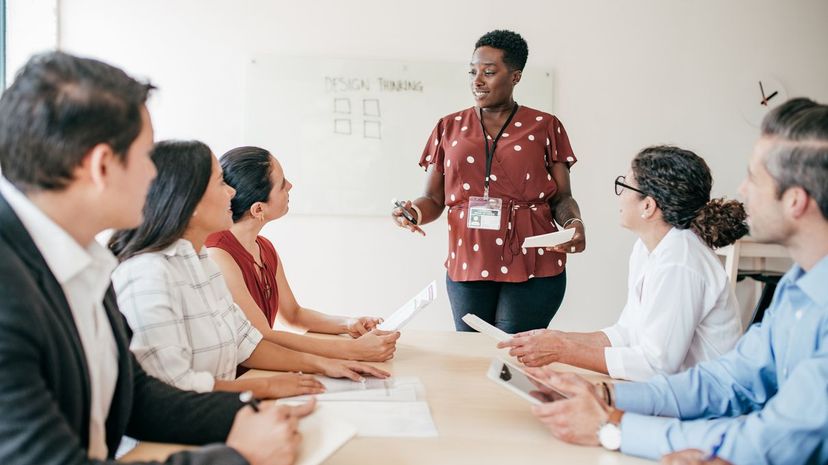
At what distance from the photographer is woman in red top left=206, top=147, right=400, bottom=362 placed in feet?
5.88

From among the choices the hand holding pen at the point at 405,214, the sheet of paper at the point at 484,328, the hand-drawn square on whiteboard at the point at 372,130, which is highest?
the hand-drawn square on whiteboard at the point at 372,130

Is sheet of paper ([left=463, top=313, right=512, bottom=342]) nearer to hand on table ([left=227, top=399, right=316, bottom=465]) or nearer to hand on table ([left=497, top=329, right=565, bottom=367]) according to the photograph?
hand on table ([left=497, top=329, right=565, bottom=367])

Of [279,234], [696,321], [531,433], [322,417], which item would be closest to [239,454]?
[322,417]

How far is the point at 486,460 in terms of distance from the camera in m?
1.05

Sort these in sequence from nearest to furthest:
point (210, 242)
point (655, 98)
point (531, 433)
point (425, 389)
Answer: point (531, 433)
point (425, 389)
point (210, 242)
point (655, 98)

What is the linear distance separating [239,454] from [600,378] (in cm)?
100

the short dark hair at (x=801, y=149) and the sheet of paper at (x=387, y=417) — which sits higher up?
the short dark hair at (x=801, y=149)

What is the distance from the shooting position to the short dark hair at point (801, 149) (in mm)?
1062

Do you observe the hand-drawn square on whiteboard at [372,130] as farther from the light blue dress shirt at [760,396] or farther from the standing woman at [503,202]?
the light blue dress shirt at [760,396]

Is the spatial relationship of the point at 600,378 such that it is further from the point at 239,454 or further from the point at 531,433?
the point at 239,454

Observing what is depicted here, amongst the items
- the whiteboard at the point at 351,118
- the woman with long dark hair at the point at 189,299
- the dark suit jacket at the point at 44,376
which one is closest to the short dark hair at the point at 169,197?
the woman with long dark hair at the point at 189,299

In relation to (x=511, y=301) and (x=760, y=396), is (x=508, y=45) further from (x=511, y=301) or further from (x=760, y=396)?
(x=760, y=396)

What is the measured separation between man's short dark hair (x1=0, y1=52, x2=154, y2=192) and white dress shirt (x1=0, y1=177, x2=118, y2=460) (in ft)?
0.15

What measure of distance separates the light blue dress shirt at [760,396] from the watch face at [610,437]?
0.04 ft
